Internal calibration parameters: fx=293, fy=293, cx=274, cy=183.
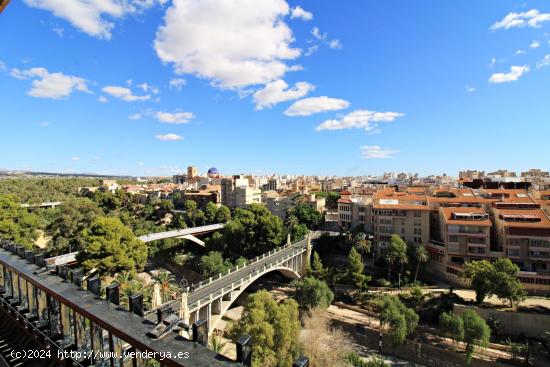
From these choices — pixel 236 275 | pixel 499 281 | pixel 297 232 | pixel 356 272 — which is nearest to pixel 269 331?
pixel 236 275

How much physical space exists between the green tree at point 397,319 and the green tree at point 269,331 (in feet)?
31.9

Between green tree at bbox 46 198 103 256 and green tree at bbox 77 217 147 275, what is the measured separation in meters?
13.2

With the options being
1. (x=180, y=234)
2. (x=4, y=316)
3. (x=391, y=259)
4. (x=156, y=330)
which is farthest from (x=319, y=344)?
(x=180, y=234)

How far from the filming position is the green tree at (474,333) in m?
24.0

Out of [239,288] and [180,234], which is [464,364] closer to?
[239,288]

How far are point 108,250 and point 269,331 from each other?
17.7 metres

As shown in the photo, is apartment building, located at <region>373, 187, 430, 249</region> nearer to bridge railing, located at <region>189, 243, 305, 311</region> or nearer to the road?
the road

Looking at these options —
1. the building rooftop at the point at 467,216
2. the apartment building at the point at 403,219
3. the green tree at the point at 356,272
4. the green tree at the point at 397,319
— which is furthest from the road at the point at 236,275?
the building rooftop at the point at 467,216

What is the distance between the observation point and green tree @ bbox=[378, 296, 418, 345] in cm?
2595

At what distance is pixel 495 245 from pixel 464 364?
54.2 feet

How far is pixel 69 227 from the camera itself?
4206 centimetres

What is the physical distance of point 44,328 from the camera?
457 centimetres

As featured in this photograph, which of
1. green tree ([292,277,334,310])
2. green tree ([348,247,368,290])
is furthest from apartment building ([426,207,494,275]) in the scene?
green tree ([292,277,334,310])

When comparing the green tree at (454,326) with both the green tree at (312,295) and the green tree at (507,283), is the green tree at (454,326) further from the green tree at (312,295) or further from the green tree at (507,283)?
the green tree at (312,295)
